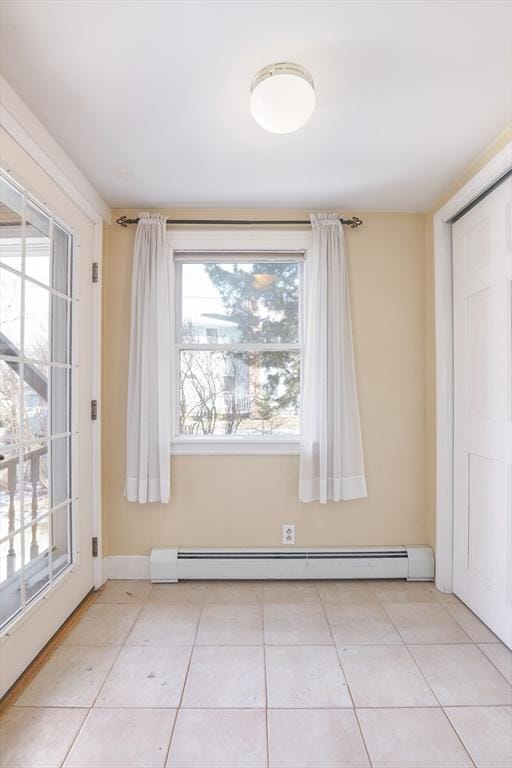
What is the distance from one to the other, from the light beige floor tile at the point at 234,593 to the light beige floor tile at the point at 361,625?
16.6 inches

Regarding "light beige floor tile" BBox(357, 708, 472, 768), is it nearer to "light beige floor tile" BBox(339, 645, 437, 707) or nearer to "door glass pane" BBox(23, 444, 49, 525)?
"light beige floor tile" BBox(339, 645, 437, 707)

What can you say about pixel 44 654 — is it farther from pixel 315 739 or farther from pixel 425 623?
pixel 425 623

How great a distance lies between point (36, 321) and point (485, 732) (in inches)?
95.8

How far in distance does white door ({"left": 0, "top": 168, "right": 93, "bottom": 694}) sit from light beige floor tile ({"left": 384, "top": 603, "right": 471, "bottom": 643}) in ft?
5.71

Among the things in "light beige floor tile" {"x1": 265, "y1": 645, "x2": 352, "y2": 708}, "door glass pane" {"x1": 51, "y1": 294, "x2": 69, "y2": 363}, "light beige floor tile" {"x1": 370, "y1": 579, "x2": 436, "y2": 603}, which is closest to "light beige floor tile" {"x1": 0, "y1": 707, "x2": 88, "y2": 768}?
"light beige floor tile" {"x1": 265, "y1": 645, "x2": 352, "y2": 708}

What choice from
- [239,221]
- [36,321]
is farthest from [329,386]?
[36,321]

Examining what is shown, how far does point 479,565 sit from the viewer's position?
2.22 meters

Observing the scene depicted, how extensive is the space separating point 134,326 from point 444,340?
1.88 meters

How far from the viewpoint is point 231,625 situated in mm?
2123

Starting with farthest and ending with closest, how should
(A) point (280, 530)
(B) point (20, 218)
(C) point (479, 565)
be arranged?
(A) point (280, 530) < (C) point (479, 565) < (B) point (20, 218)

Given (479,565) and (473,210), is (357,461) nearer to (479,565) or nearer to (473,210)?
(479,565)

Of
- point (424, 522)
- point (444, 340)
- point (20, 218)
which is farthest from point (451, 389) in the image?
point (20, 218)

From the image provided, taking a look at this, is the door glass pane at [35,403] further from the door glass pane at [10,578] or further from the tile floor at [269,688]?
the tile floor at [269,688]

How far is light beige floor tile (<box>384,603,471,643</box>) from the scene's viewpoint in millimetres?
2020
